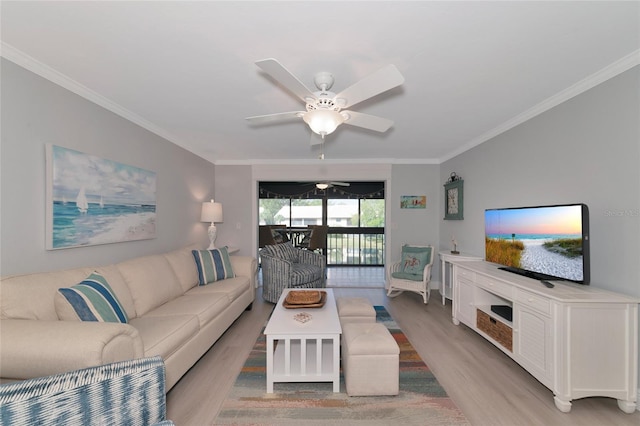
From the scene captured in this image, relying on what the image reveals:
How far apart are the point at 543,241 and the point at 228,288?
311 cm

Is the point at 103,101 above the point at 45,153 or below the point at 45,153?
above

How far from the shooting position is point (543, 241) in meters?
2.31

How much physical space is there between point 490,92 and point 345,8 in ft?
5.30

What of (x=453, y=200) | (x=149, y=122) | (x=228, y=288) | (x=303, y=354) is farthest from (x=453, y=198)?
(x=149, y=122)

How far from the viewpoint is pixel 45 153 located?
1942mm

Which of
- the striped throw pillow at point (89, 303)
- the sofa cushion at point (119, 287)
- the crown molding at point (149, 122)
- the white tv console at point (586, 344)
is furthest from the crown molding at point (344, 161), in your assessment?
the striped throw pillow at point (89, 303)

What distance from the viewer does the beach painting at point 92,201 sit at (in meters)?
2.00

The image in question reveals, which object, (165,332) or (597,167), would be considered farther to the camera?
(597,167)

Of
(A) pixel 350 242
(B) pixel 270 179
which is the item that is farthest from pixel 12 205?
(A) pixel 350 242

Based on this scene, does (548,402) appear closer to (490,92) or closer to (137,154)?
(490,92)

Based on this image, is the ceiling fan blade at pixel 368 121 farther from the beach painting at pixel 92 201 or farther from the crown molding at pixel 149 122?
the beach painting at pixel 92 201

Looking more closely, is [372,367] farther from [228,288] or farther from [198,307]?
[228,288]

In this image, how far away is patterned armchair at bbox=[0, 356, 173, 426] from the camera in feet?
2.84

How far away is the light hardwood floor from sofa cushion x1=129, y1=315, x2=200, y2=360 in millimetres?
398
